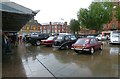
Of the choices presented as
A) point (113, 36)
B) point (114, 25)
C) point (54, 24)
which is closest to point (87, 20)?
point (114, 25)

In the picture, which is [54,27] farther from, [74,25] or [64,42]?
[64,42]

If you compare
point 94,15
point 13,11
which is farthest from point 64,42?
point 94,15

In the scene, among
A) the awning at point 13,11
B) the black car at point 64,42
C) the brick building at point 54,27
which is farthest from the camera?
the brick building at point 54,27

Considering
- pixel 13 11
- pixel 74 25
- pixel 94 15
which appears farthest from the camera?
pixel 74 25

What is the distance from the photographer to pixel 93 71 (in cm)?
1061

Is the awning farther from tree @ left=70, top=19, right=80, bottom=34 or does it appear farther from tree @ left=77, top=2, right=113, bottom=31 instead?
tree @ left=70, top=19, right=80, bottom=34

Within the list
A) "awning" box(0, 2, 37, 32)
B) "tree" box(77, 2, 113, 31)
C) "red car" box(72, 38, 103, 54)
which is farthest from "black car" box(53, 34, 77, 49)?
"tree" box(77, 2, 113, 31)

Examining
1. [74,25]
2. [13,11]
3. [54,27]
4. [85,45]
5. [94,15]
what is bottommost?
[85,45]

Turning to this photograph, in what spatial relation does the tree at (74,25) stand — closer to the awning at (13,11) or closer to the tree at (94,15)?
the tree at (94,15)

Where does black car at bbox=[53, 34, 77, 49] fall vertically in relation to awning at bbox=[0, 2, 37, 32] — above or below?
below

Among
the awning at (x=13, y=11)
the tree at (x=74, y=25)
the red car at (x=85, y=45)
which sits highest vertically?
the tree at (x=74, y=25)

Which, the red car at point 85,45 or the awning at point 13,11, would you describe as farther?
the red car at point 85,45

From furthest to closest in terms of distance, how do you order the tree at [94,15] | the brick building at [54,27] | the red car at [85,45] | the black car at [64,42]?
the brick building at [54,27] < the tree at [94,15] < the black car at [64,42] < the red car at [85,45]

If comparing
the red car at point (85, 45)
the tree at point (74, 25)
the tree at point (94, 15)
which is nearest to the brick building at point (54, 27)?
the tree at point (74, 25)
